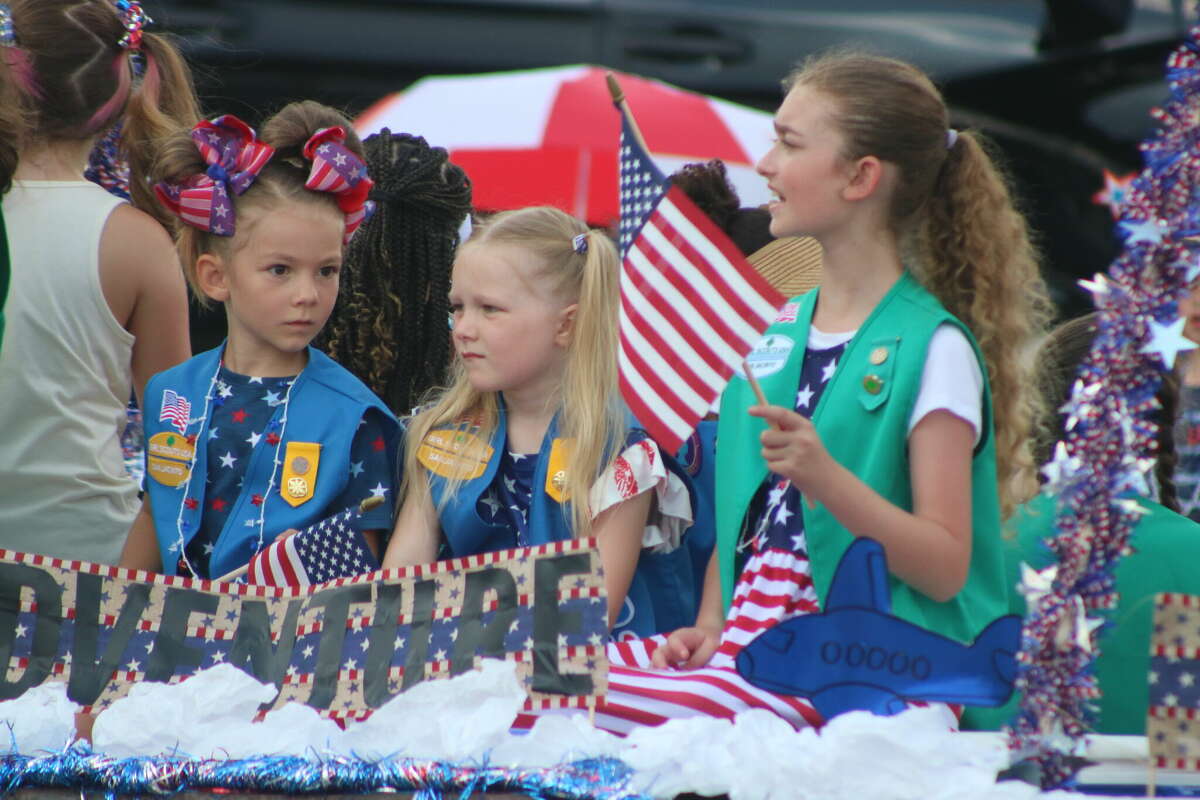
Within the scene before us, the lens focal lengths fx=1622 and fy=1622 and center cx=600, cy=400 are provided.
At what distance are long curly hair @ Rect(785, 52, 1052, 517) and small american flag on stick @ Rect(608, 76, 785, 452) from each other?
463 mm

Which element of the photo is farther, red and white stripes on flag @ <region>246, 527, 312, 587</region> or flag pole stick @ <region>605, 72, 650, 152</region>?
red and white stripes on flag @ <region>246, 527, 312, 587</region>

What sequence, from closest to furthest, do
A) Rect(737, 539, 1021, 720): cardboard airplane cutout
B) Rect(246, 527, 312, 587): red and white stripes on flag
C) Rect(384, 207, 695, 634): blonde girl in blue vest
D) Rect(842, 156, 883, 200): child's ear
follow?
Rect(737, 539, 1021, 720): cardboard airplane cutout
Rect(842, 156, 883, 200): child's ear
Rect(246, 527, 312, 587): red and white stripes on flag
Rect(384, 207, 695, 634): blonde girl in blue vest

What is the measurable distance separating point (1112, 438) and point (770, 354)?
3.01ft

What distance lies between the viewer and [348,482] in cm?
329

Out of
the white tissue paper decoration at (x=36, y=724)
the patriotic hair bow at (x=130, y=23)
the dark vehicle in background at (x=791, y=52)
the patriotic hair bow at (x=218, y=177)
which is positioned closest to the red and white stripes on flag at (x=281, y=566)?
the white tissue paper decoration at (x=36, y=724)

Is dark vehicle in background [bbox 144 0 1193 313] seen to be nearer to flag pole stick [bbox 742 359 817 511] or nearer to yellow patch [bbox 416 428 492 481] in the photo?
yellow patch [bbox 416 428 492 481]

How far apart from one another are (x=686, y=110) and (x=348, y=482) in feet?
12.7

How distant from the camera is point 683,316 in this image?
2.57 meters

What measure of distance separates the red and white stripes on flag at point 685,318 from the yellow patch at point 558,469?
0.61m

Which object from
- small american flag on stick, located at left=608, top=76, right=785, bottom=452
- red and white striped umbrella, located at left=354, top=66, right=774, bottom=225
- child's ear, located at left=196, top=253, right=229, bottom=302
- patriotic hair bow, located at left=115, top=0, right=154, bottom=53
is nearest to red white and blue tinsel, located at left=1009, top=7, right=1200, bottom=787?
small american flag on stick, located at left=608, top=76, right=785, bottom=452

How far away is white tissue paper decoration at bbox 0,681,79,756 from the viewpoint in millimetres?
2486

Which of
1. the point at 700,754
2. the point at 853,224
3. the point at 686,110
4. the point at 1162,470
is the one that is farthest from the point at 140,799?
the point at 686,110

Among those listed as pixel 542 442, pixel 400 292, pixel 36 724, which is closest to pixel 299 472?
pixel 542 442

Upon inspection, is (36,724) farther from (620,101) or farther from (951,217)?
(951,217)
